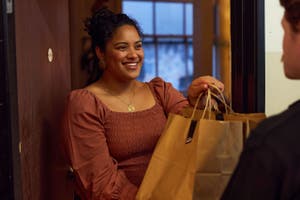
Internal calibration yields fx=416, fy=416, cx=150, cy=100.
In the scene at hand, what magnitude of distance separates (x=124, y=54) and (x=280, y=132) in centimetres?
94

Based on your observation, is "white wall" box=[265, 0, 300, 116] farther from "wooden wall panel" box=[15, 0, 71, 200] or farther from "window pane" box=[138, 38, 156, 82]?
"window pane" box=[138, 38, 156, 82]

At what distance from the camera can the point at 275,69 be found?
1.21 meters

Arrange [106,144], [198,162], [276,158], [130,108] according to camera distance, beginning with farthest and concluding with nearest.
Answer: [130,108], [106,144], [198,162], [276,158]

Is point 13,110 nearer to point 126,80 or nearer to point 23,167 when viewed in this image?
point 23,167

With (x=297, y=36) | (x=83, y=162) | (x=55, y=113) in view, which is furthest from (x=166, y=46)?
(x=297, y=36)

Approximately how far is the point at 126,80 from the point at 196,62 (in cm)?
169

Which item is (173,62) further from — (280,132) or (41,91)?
(280,132)

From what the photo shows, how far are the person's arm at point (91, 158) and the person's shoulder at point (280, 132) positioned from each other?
2.58 ft

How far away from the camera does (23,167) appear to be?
1178mm

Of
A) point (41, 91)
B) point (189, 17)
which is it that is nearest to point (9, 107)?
point (41, 91)

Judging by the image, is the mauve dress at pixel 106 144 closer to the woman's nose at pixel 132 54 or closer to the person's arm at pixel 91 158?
the person's arm at pixel 91 158

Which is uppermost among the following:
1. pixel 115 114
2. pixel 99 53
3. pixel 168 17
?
pixel 168 17

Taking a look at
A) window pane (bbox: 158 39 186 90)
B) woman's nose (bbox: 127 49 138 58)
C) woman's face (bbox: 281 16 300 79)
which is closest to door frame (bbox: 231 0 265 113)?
woman's nose (bbox: 127 49 138 58)

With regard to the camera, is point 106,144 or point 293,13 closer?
point 293,13
